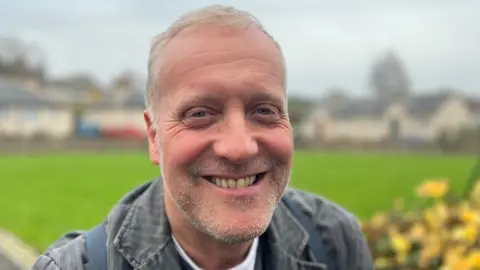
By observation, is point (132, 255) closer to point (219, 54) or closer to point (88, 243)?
point (88, 243)

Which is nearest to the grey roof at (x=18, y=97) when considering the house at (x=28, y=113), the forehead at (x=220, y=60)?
the house at (x=28, y=113)

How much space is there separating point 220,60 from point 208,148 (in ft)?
0.71

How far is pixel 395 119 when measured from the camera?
69.6 meters

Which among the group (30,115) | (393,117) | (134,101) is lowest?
(393,117)

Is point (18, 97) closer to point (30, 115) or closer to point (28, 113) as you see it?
point (28, 113)

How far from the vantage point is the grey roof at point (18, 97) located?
55594 millimetres

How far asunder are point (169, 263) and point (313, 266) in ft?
1.38

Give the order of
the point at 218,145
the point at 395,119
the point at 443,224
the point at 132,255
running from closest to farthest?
1. the point at 218,145
2. the point at 132,255
3. the point at 443,224
4. the point at 395,119

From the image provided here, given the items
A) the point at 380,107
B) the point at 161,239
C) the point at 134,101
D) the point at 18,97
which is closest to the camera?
the point at 161,239

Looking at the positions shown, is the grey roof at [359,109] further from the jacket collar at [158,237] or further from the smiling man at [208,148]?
the smiling man at [208,148]

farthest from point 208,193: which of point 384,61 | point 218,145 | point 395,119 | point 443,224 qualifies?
point 384,61

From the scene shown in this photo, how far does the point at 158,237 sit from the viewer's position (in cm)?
176

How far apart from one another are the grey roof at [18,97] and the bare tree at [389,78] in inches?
1451

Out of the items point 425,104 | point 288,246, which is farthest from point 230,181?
point 425,104
